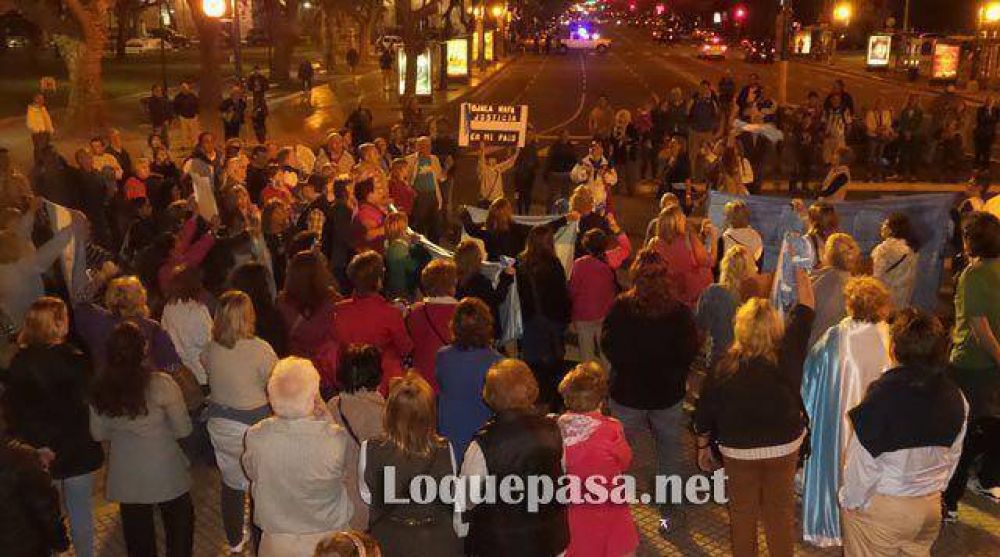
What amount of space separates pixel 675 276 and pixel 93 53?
23.8 meters

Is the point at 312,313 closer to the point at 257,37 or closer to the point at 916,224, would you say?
the point at 916,224

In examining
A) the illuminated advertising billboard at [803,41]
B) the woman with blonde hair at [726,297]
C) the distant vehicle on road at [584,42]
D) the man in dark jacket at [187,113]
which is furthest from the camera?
the distant vehicle on road at [584,42]

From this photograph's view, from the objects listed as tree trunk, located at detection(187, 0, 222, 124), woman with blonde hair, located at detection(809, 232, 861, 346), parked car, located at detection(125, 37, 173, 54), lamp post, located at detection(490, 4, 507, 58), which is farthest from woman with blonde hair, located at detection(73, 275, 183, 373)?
parked car, located at detection(125, 37, 173, 54)

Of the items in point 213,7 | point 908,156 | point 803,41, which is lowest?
point 908,156

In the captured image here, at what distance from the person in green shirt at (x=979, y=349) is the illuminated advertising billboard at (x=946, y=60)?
38.0 metres

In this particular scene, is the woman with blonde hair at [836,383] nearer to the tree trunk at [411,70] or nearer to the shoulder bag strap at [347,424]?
the shoulder bag strap at [347,424]

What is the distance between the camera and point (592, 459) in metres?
4.82

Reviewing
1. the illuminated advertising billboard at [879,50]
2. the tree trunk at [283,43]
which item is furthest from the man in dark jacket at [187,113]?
the illuminated advertising billboard at [879,50]

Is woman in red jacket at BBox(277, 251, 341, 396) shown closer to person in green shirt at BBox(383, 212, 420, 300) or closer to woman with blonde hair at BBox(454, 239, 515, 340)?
woman with blonde hair at BBox(454, 239, 515, 340)

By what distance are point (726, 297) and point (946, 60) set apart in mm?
39046

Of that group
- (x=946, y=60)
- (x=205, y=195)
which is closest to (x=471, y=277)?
(x=205, y=195)

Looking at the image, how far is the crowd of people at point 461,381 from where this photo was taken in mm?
4652

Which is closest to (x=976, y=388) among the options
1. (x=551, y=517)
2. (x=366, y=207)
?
(x=551, y=517)

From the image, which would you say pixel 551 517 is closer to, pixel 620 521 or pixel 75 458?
pixel 620 521
